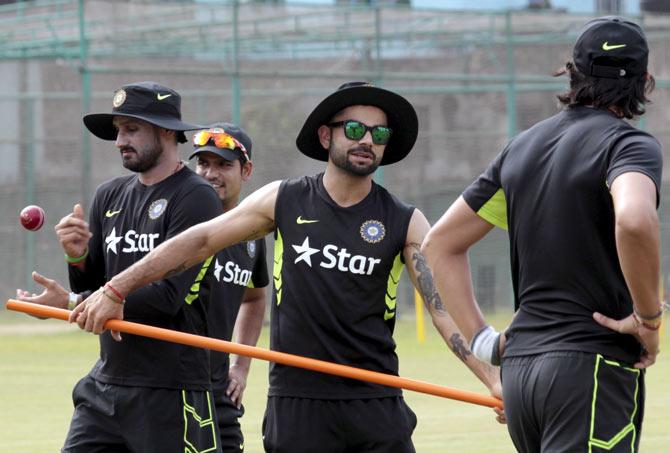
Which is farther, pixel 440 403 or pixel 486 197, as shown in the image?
pixel 440 403

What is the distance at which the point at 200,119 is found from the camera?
24312 mm

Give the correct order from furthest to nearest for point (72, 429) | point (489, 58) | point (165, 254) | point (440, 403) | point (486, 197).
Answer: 1. point (489, 58)
2. point (440, 403)
3. point (72, 429)
4. point (165, 254)
5. point (486, 197)

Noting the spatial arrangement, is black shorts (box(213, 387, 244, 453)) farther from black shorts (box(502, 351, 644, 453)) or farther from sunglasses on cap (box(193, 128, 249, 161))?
black shorts (box(502, 351, 644, 453))

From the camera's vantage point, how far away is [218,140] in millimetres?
8258

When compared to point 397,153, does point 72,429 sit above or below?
below

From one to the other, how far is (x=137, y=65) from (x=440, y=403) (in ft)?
56.4

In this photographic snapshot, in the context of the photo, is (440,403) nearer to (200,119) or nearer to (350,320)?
(350,320)

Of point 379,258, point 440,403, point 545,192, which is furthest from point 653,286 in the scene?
point 440,403

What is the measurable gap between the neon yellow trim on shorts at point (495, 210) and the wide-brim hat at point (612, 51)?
55cm

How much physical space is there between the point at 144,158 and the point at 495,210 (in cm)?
218

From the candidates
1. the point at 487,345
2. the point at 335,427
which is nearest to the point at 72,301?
the point at 335,427

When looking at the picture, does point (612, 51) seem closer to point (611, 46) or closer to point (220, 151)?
point (611, 46)

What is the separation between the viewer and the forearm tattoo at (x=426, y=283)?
6.30 meters

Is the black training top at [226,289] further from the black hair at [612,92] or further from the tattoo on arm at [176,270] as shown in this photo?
the black hair at [612,92]
